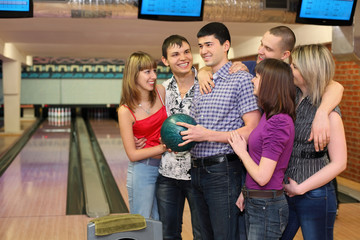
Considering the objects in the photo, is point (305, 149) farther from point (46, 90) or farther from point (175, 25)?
point (46, 90)

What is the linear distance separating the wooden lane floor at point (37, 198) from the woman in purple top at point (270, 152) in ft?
7.25

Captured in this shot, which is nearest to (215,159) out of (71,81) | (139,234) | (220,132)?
(220,132)

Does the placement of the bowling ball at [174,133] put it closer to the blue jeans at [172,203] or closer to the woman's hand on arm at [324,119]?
the blue jeans at [172,203]

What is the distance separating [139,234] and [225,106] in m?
0.64

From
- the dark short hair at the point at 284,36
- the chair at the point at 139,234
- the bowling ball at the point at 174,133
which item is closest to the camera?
the chair at the point at 139,234

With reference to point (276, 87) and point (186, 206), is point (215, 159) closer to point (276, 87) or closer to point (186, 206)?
point (276, 87)

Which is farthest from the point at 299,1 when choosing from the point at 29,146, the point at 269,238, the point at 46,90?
the point at 46,90

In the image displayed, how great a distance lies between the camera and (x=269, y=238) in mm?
1701

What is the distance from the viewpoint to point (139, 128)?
2203 millimetres

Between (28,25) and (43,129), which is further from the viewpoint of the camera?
(43,129)

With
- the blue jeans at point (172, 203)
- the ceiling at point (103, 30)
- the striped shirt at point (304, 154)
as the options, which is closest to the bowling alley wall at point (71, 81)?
the ceiling at point (103, 30)

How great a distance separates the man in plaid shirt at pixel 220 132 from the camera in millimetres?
1899

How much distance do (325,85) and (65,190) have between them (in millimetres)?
4001

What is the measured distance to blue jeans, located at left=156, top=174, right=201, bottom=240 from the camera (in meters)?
2.13
